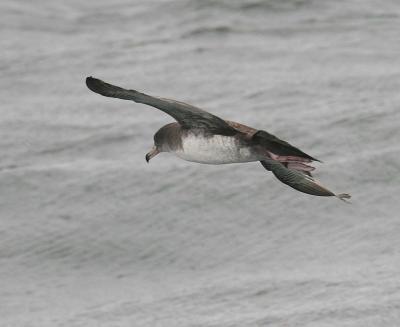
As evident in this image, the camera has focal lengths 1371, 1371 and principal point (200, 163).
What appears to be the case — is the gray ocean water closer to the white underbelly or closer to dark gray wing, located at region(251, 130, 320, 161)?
the white underbelly

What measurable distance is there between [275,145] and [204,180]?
307 inches

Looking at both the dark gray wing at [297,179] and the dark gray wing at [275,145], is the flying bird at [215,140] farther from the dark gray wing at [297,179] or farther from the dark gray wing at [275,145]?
the dark gray wing at [297,179]

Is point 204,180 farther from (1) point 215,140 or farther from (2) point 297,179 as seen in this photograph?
(1) point 215,140

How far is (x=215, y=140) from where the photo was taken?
32.7 feet

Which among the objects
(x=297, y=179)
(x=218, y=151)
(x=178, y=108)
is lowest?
(x=297, y=179)

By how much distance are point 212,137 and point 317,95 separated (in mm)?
10875

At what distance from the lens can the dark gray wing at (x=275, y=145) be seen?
372 inches

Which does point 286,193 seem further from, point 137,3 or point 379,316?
point 137,3

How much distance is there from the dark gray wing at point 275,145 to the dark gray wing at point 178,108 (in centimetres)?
26

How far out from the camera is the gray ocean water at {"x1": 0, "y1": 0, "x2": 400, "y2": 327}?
15.0 meters

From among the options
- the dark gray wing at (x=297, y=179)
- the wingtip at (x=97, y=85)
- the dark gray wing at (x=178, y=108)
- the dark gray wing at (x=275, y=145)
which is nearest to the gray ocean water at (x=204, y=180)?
the dark gray wing at (x=297, y=179)

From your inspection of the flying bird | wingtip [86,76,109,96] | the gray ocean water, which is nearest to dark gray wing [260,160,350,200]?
the flying bird

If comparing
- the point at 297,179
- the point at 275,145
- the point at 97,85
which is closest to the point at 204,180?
the point at 297,179

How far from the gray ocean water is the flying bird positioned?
13.7 feet
